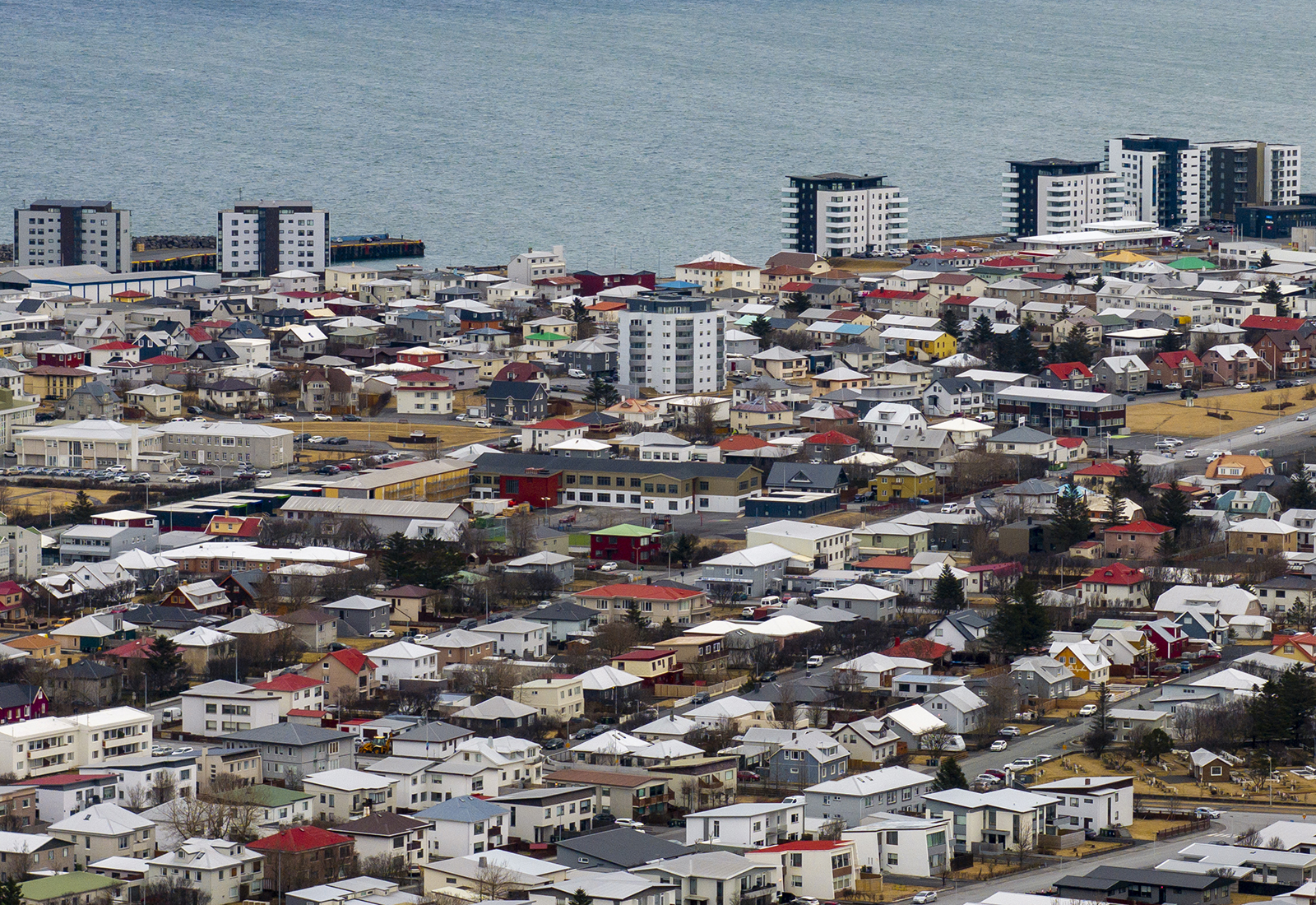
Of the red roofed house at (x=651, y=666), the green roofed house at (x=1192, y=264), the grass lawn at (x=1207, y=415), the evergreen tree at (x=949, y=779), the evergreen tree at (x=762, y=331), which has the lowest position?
the evergreen tree at (x=949, y=779)

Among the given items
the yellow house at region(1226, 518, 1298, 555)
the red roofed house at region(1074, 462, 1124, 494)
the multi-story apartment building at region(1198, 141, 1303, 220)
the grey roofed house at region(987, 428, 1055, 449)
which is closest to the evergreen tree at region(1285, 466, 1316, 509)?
the yellow house at region(1226, 518, 1298, 555)

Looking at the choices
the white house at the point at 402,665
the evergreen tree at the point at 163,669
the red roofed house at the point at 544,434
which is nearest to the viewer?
the evergreen tree at the point at 163,669

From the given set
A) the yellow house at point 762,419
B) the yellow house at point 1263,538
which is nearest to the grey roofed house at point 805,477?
the yellow house at point 762,419

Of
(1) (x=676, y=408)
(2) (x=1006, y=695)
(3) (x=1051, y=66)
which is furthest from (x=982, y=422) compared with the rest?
(3) (x=1051, y=66)

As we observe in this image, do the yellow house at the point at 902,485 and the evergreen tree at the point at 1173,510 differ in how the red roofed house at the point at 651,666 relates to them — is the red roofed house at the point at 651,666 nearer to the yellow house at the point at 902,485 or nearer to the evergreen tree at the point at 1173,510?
the evergreen tree at the point at 1173,510

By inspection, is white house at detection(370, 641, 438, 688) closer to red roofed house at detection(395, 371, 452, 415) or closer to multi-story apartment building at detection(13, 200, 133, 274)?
red roofed house at detection(395, 371, 452, 415)

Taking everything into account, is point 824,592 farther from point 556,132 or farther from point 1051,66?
point 1051,66
